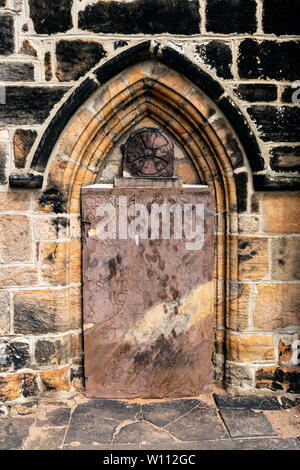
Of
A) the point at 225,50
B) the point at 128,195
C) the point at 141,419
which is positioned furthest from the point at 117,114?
the point at 141,419

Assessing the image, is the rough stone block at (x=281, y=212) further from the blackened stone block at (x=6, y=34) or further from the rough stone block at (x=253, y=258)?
the blackened stone block at (x=6, y=34)

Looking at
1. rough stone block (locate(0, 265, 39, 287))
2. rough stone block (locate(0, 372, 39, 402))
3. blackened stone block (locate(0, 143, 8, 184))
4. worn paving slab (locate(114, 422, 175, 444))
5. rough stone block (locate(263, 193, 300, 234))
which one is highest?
blackened stone block (locate(0, 143, 8, 184))

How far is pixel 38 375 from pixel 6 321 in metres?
0.50

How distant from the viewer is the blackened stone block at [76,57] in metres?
2.68

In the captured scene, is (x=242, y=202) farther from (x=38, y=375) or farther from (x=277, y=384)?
(x=38, y=375)

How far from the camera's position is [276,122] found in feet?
9.13

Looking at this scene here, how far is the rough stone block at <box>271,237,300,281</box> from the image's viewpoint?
9.37 feet

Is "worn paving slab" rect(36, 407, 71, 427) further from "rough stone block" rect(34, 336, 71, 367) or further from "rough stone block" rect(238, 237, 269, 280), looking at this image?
"rough stone block" rect(238, 237, 269, 280)

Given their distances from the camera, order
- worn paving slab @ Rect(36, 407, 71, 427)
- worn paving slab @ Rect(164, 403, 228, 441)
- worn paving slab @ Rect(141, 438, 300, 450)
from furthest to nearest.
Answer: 1. worn paving slab @ Rect(36, 407, 71, 427)
2. worn paving slab @ Rect(164, 403, 228, 441)
3. worn paving slab @ Rect(141, 438, 300, 450)

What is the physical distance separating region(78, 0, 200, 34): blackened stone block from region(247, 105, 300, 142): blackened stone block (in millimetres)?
775

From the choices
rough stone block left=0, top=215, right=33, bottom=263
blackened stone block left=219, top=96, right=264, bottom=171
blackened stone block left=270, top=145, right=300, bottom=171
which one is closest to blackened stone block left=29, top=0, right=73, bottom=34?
blackened stone block left=219, top=96, right=264, bottom=171

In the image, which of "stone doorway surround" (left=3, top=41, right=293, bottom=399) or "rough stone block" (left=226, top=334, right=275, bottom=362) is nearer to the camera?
"stone doorway surround" (left=3, top=41, right=293, bottom=399)

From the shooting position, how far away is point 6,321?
9.09ft

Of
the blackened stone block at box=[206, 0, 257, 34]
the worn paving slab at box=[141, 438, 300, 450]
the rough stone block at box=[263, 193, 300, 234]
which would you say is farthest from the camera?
the rough stone block at box=[263, 193, 300, 234]
